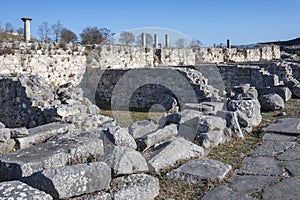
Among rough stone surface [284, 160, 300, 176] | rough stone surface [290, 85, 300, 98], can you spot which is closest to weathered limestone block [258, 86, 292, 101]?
rough stone surface [290, 85, 300, 98]

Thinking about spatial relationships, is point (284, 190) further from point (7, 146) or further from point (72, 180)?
point (7, 146)

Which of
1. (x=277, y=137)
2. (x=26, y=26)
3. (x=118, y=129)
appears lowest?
(x=277, y=137)

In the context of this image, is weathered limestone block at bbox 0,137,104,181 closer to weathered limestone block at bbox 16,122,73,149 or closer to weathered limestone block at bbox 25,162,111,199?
weathered limestone block at bbox 25,162,111,199

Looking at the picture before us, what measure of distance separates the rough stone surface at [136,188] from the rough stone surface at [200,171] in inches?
19.6

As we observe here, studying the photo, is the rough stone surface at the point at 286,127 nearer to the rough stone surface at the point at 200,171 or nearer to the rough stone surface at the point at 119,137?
the rough stone surface at the point at 200,171

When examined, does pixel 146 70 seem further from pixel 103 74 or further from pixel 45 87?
pixel 45 87

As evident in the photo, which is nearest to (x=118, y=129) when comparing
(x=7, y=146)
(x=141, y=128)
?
(x=141, y=128)

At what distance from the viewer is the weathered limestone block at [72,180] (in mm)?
2682

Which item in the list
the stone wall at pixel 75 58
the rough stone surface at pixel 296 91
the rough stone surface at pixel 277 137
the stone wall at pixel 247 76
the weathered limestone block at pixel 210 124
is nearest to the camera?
the weathered limestone block at pixel 210 124

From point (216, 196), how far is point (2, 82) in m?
7.74

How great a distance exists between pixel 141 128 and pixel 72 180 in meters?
2.18

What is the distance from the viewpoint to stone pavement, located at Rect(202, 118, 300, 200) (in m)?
3.33

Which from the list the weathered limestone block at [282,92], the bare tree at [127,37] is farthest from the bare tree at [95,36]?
the weathered limestone block at [282,92]

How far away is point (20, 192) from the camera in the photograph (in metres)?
2.46
